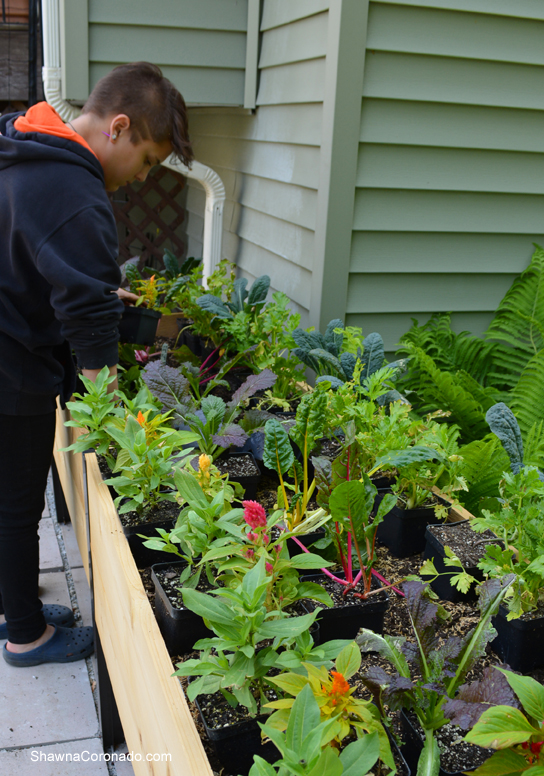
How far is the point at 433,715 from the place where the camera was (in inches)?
33.3

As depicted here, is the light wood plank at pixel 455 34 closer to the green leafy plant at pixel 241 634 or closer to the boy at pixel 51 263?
the boy at pixel 51 263

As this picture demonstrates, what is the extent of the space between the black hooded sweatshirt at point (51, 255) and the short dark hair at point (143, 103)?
0.21 m

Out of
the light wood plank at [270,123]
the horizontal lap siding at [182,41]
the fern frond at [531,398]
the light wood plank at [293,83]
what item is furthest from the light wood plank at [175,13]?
the fern frond at [531,398]

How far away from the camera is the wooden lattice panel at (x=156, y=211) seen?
16.2ft

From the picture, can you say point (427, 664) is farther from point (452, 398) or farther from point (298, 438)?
point (452, 398)

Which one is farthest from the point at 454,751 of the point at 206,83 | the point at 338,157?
the point at 206,83

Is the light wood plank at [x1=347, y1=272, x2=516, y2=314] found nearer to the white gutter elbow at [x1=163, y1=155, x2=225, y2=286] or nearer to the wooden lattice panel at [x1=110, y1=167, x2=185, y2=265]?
the white gutter elbow at [x1=163, y1=155, x2=225, y2=286]

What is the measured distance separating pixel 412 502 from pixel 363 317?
1.18m

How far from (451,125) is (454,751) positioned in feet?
6.72

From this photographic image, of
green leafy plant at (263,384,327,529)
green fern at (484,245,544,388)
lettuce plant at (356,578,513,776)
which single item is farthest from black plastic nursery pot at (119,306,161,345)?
lettuce plant at (356,578,513,776)

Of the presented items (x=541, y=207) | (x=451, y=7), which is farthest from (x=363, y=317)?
(x=451, y=7)

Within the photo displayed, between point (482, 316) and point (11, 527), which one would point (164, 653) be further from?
point (482, 316)

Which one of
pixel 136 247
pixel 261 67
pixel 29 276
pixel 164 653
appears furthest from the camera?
pixel 136 247

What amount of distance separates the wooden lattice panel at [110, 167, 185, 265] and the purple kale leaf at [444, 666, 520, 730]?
4.39 meters
